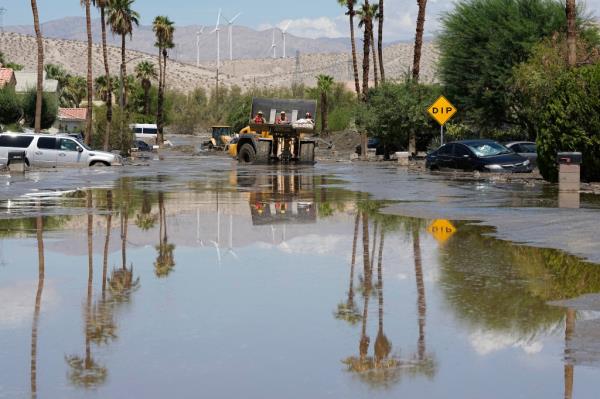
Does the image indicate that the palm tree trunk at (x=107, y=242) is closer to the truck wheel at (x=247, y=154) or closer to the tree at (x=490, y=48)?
the truck wheel at (x=247, y=154)

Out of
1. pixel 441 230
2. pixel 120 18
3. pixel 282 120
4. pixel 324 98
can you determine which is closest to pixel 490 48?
pixel 282 120

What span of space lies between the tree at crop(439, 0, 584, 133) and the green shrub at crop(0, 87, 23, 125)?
106 ft

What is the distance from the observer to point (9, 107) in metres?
80.9

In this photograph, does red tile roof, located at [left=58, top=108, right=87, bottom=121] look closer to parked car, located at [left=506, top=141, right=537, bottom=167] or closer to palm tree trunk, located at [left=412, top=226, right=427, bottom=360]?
parked car, located at [left=506, top=141, right=537, bottom=167]

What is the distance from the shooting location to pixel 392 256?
612 inches

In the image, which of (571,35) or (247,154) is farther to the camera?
(247,154)

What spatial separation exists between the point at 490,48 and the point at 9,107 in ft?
120

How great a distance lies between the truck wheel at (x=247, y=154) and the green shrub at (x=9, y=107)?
31.1 m

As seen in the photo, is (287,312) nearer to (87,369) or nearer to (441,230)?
(87,369)

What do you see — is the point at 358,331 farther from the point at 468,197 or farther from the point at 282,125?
the point at 282,125

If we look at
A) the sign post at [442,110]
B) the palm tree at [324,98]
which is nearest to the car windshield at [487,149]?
the sign post at [442,110]

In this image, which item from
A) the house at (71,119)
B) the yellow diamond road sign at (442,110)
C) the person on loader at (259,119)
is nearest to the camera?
the person on loader at (259,119)

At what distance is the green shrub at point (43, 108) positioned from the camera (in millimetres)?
83688

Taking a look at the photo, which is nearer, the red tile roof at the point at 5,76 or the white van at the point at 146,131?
the red tile roof at the point at 5,76
